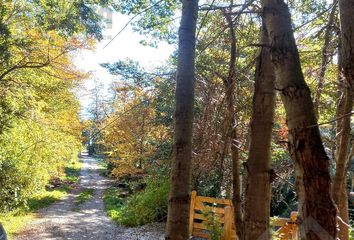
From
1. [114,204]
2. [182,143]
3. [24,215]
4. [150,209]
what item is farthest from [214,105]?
[114,204]

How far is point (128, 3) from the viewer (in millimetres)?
3406

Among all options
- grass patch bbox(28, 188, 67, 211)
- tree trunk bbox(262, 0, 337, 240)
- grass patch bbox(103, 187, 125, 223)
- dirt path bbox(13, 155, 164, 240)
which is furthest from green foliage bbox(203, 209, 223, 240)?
grass patch bbox(28, 188, 67, 211)

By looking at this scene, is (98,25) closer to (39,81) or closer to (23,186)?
(39,81)

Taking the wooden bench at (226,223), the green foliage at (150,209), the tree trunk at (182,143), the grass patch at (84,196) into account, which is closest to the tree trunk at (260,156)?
the tree trunk at (182,143)

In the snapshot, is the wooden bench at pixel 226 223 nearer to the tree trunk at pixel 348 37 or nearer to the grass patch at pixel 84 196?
the tree trunk at pixel 348 37

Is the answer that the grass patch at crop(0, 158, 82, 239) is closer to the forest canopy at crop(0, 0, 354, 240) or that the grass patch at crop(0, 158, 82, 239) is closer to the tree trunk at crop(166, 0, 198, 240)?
the forest canopy at crop(0, 0, 354, 240)

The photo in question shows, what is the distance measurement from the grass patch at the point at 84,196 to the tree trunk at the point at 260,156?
14.8 m

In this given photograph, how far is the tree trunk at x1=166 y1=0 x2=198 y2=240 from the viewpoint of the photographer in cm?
157

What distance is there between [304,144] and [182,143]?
0.62 meters

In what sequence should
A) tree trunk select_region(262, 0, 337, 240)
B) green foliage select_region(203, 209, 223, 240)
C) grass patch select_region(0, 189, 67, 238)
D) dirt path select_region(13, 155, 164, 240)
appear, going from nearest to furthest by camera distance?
tree trunk select_region(262, 0, 337, 240), green foliage select_region(203, 209, 223, 240), dirt path select_region(13, 155, 164, 240), grass patch select_region(0, 189, 67, 238)

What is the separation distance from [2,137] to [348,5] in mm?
9583

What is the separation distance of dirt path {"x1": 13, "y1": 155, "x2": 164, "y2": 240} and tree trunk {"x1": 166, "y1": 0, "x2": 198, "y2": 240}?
7.24 meters

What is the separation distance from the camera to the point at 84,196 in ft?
56.5

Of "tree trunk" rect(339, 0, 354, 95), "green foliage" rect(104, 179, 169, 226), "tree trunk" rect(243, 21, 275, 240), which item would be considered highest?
"tree trunk" rect(339, 0, 354, 95)
